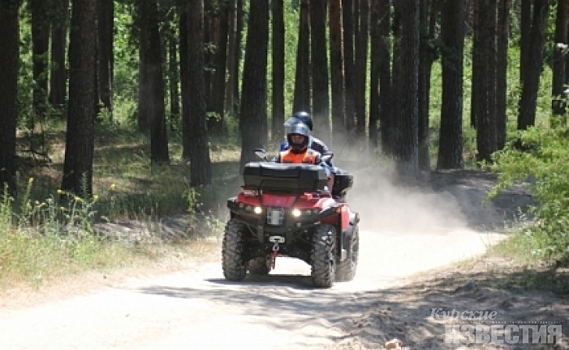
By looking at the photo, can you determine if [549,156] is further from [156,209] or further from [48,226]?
[156,209]

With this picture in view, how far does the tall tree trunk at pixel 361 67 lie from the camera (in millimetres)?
41188

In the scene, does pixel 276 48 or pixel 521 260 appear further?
pixel 276 48

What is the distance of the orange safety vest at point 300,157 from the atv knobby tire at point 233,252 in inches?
57.6

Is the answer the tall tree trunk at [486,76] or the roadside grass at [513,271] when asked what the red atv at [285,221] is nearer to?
the roadside grass at [513,271]

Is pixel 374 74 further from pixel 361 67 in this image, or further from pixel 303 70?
pixel 303 70

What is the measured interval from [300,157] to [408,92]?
12.2 meters

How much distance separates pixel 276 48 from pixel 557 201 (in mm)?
29670

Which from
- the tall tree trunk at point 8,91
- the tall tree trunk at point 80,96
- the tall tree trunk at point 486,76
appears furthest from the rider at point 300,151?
the tall tree trunk at point 486,76

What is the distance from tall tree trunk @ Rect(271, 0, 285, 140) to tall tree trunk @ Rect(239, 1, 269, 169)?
1451 cm

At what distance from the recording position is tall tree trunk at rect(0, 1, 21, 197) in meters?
22.3

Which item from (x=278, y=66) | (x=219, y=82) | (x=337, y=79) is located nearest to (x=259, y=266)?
(x=337, y=79)

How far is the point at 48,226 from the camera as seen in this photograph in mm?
14820

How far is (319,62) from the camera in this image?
32.4m

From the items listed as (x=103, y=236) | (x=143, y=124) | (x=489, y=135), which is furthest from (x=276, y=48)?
(x=103, y=236)
